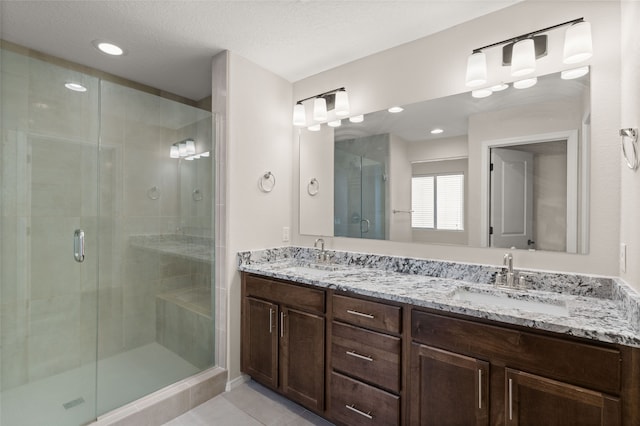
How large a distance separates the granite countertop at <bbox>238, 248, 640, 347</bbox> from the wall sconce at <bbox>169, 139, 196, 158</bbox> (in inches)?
33.3

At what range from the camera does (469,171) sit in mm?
1881

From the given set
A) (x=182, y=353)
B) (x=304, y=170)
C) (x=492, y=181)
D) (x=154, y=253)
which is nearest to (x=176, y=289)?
(x=154, y=253)

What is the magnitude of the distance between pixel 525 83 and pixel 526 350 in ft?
4.57

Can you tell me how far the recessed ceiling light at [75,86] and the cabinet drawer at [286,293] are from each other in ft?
5.06

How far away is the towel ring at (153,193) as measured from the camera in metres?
2.01

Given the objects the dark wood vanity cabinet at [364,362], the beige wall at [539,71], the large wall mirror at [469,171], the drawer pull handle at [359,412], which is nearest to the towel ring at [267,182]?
the large wall mirror at [469,171]

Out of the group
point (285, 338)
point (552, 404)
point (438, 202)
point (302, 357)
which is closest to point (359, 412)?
point (302, 357)

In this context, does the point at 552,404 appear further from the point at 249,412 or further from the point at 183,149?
the point at 183,149

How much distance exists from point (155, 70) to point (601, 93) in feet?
10.0

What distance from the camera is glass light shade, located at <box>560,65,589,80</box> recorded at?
152 centimetres

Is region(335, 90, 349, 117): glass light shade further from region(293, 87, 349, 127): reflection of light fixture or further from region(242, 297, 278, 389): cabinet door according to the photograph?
region(242, 297, 278, 389): cabinet door

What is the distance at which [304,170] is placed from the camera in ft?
8.84

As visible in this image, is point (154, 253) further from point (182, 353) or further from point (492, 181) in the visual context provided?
point (492, 181)

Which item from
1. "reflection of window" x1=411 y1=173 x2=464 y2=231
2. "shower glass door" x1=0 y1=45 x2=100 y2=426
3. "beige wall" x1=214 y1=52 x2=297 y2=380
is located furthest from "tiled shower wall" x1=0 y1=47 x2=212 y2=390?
"reflection of window" x1=411 y1=173 x2=464 y2=231
